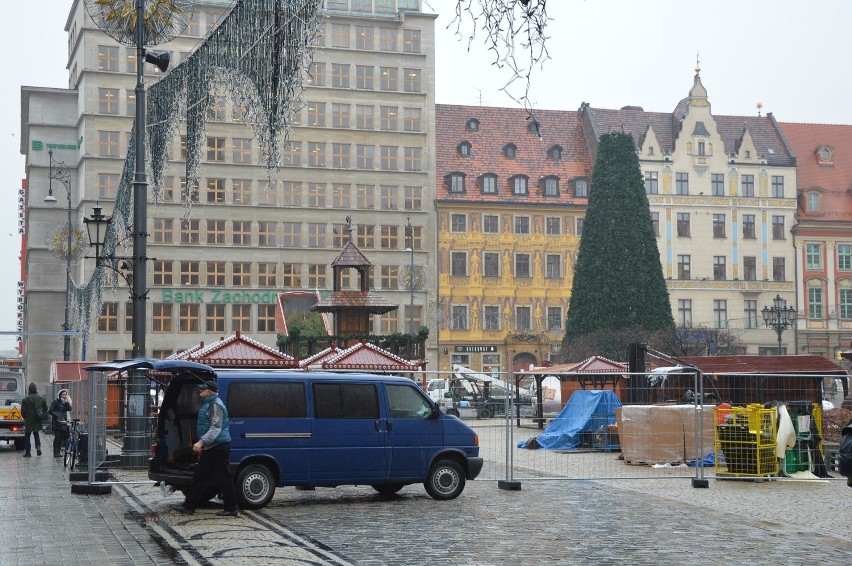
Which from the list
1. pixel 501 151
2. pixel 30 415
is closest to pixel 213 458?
pixel 30 415

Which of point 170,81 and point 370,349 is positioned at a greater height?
point 170,81

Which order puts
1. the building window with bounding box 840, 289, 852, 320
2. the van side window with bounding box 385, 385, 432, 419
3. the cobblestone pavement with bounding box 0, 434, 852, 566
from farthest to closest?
the building window with bounding box 840, 289, 852, 320, the van side window with bounding box 385, 385, 432, 419, the cobblestone pavement with bounding box 0, 434, 852, 566

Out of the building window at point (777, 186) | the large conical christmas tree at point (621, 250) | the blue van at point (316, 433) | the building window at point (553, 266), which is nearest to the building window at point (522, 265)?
the building window at point (553, 266)

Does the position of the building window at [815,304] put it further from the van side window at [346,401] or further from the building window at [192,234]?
the van side window at [346,401]

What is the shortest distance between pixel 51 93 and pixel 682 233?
1641 inches

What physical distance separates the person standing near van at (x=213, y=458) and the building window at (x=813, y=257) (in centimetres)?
7030

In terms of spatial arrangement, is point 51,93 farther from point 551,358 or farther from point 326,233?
point 551,358

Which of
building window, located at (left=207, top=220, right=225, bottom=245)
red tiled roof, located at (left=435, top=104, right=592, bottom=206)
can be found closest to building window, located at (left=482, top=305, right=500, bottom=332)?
red tiled roof, located at (left=435, top=104, right=592, bottom=206)

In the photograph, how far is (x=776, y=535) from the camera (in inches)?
537

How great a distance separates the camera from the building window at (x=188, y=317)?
73.4m

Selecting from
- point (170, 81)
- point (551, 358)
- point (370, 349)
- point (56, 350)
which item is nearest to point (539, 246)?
point (551, 358)

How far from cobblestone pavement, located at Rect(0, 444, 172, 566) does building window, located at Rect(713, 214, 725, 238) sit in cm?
6386

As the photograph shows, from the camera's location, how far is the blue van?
16047mm

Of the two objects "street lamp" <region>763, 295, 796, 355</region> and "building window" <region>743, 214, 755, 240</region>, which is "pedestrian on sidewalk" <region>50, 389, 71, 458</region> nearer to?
"street lamp" <region>763, 295, 796, 355</region>
